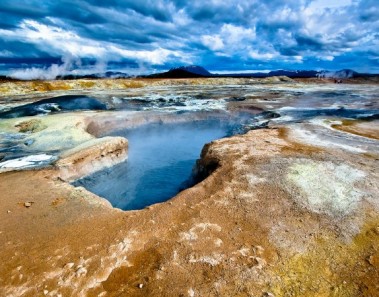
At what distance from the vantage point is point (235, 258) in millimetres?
7090

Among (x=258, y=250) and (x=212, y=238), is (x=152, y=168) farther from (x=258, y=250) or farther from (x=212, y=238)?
(x=258, y=250)

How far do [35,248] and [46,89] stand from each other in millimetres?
69538

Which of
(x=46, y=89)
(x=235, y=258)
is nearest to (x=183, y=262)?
(x=235, y=258)

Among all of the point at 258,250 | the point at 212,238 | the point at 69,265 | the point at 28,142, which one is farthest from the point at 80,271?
the point at 28,142

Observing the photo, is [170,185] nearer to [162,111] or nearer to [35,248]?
[35,248]

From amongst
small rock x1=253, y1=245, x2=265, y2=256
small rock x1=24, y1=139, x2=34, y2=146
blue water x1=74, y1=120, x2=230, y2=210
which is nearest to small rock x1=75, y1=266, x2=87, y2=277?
small rock x1=253, y1=245, x2=265, y2=256

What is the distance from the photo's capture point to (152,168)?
61.8 feet

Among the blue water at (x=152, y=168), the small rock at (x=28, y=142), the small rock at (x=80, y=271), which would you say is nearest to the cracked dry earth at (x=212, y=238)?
the small rock at (x=80, y=271)

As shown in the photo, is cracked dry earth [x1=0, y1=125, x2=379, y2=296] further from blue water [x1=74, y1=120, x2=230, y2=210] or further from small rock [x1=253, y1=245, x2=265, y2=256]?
blue water [x1=74, y1=120, x2=230, y2=210]

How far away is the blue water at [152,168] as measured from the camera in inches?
598

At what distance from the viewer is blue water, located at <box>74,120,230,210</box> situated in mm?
15195

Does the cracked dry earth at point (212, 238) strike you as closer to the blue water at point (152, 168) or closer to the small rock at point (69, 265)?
the small rock at point (69, 265)

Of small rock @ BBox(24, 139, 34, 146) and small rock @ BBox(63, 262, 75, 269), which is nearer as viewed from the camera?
small rock @ BBox(63, 262, 75, 269)

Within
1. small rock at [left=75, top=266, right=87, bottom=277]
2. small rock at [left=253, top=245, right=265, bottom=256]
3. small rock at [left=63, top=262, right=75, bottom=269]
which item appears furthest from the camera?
small rock at [left=253, top=245, right=265, bottom=256]
